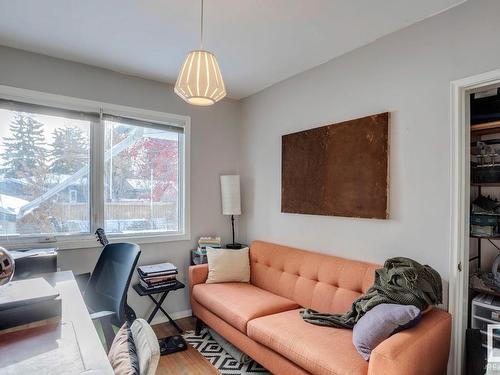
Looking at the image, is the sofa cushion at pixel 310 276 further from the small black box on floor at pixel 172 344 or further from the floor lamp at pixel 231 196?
the small black box on floor at pixel 172 344

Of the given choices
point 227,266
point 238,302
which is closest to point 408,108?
point 238,302

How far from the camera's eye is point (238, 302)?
2467 millimetres

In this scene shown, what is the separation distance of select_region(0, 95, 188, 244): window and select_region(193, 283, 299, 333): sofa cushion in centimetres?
86

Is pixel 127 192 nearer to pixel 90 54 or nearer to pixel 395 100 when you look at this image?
pixel 90 54

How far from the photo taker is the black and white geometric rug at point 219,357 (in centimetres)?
233

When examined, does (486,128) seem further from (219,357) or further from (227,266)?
(219,357)

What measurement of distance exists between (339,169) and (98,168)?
88.0 inches

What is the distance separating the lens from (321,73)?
279cm

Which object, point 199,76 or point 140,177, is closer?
point 199,76

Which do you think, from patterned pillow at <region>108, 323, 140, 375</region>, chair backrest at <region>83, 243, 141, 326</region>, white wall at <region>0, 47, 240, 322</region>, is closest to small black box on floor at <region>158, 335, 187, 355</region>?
white wall at <region>0, 47, 240, 322</region>

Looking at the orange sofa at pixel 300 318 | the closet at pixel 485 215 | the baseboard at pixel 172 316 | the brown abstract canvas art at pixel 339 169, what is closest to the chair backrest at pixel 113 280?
the orange sofa at pixel 300 318

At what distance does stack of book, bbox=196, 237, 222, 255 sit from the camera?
3296 mm

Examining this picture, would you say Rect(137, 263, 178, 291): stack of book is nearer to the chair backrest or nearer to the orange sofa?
the orange sofa

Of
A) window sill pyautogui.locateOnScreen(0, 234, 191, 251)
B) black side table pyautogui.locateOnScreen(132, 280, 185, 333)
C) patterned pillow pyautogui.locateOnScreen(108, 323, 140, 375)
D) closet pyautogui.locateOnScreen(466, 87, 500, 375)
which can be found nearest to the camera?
patterned pillow pyautogui.locateOnScreen(108, 323, 140, 375)
